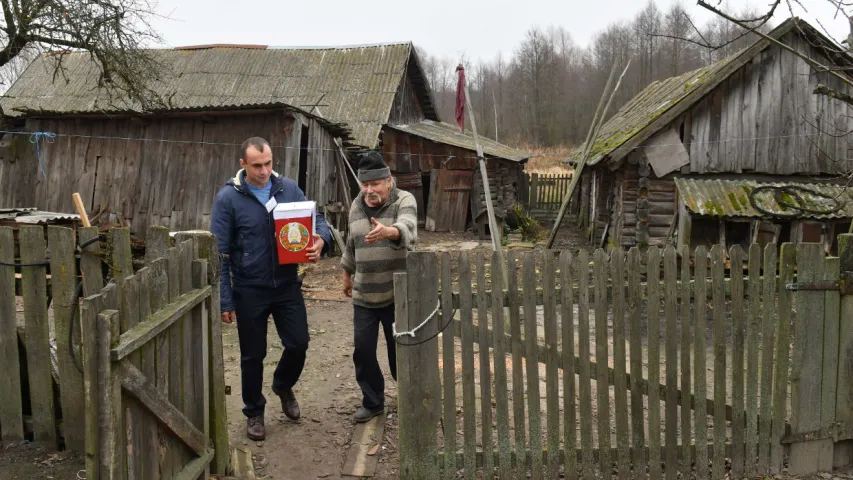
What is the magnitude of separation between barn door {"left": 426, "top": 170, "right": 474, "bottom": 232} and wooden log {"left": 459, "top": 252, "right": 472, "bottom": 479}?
670 inches

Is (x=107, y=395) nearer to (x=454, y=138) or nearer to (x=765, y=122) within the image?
(x=765, y=122)

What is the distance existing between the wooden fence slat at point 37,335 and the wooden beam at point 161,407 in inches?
44.8

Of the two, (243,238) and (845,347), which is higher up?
(243,238)

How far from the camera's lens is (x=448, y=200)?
20.5 metres

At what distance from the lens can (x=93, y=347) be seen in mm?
2309

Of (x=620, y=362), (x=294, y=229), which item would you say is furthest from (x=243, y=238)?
(x=620, y=362)

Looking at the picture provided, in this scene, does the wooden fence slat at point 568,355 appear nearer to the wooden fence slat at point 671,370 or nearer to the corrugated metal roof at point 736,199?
the wooden fence slat at point 671,370

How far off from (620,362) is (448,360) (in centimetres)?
95

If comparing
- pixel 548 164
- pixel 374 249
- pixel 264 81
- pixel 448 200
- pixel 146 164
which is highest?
pixel 264 81

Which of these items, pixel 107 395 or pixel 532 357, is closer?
pixel 107 395

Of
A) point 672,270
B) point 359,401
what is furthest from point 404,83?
point 672,270

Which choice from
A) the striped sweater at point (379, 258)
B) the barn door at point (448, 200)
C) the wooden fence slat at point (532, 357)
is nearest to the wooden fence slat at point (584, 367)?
the wooden fence slat at point (532, 357)

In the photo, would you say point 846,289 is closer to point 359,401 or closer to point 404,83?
point 359,401

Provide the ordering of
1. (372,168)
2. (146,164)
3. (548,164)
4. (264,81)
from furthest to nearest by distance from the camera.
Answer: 1. (548,164)
2. (264,81)
3. (146,164)
4. (372,168)
